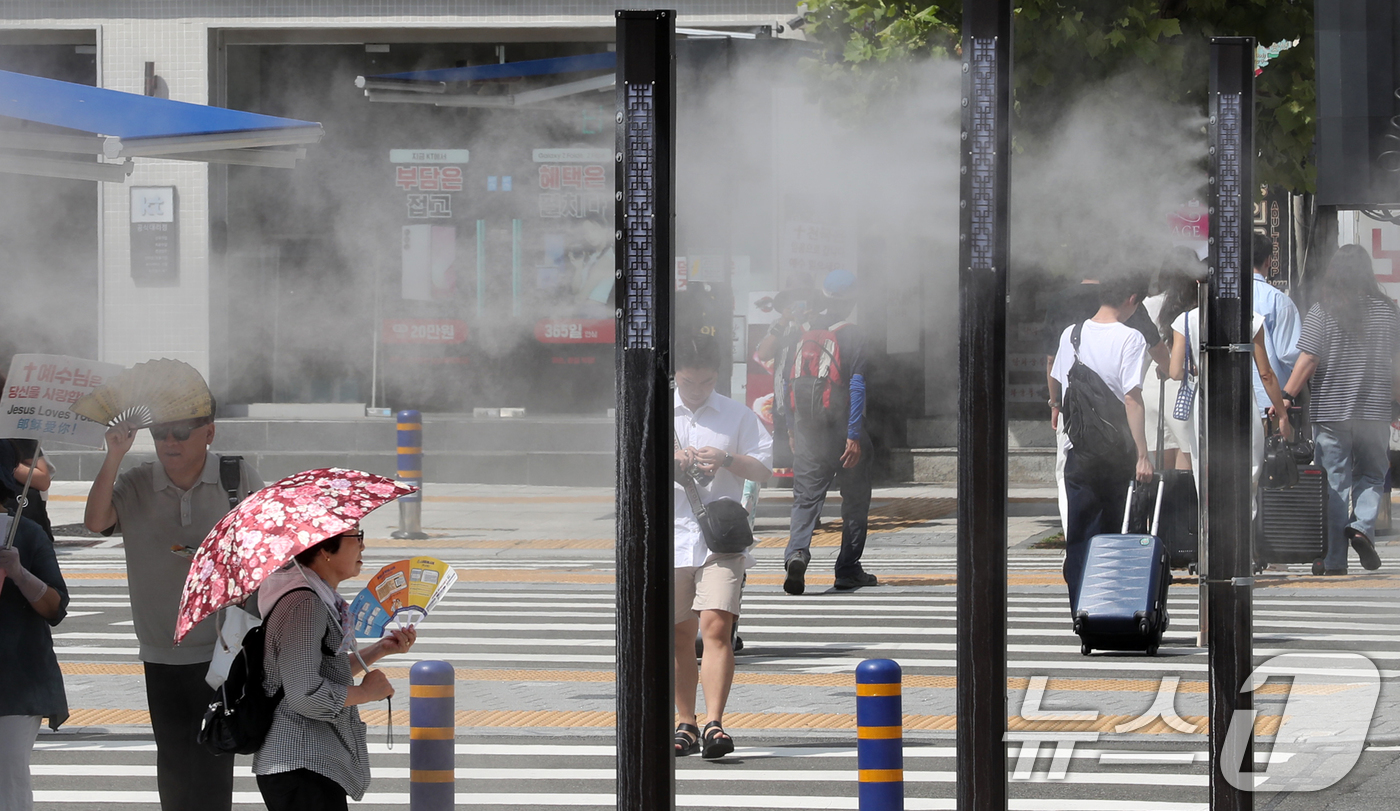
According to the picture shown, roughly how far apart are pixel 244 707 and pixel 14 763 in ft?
3.60

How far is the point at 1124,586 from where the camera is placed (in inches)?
235

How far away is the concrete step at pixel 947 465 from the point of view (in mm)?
13602

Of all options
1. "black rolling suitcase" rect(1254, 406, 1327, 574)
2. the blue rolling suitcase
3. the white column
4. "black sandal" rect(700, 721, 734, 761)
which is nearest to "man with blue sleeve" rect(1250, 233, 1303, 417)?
"black rolling suitcase" rect(1254, 406, 1327, 574)

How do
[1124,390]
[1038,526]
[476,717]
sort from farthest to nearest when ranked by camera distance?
[1038,526], [1124,390], [476,717]

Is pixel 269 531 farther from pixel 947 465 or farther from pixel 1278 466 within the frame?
pixel 947 465

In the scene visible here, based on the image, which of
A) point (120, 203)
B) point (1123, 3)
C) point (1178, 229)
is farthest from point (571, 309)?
point (1178, 229)

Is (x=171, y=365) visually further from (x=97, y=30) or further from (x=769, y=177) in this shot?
(x=97, y=30)

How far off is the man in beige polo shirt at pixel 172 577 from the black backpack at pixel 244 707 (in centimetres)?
69

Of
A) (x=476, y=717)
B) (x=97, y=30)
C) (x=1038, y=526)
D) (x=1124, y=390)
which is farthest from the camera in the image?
(x=97, y=30)

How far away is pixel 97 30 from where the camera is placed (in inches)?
563

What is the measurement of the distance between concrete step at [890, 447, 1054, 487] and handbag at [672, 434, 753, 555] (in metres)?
8.39

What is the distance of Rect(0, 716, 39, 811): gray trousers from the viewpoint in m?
3.98

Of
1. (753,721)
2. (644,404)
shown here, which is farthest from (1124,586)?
(644,404)

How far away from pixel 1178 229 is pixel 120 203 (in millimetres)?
11186
